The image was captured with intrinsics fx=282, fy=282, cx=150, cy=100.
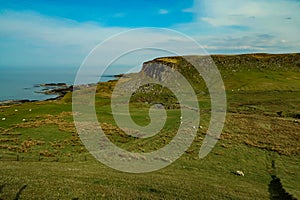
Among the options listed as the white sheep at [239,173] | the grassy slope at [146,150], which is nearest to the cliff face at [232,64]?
the grassy slope at [146,150]

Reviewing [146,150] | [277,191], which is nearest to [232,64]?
[146,150]

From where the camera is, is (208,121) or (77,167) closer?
(77,167)

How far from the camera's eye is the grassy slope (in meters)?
20.3

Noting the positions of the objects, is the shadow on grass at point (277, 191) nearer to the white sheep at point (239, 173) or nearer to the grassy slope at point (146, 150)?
the grassy slope at point (146, 150)

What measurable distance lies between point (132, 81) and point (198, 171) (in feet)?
314

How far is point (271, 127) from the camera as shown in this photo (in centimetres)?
4491

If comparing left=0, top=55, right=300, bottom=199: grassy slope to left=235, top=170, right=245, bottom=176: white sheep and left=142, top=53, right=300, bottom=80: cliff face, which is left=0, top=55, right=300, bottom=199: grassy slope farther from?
left=142, top=53, right=300, bottom=80: cliff face

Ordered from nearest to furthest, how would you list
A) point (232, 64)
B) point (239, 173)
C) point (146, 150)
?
point (239, 173)
point (146, 150)
point (232, 64)

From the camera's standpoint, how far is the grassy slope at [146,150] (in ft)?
66.6

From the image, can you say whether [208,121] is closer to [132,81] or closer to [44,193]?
[44,193]

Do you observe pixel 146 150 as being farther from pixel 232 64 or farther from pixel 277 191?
pixel 232 64

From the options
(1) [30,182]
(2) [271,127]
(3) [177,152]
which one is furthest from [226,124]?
(1) [30,182]

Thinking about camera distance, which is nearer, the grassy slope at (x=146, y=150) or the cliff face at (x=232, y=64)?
the grassy slope at (x=146, y=150)

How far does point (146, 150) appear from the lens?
34344 mm
